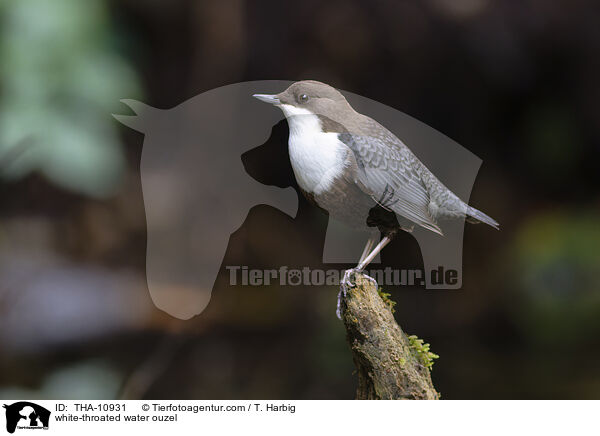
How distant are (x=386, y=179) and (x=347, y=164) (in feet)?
0.40

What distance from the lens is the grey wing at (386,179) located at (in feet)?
5.10

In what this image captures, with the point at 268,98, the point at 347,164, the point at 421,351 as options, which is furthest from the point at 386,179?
the point at 421,351

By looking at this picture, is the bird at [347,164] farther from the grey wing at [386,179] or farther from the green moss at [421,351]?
the green moss at [421,351]

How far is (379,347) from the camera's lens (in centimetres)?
161

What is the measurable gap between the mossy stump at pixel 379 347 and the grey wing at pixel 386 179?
0.73ft

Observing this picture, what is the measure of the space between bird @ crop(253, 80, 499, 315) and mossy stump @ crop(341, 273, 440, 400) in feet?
0.26

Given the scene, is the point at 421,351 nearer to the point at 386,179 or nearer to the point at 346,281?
the point at 346,281

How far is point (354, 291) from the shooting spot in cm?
160

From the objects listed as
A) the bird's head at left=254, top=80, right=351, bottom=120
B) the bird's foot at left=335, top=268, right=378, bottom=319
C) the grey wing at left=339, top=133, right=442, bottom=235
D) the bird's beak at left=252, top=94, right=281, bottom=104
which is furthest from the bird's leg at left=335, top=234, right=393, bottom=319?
the bird's beak at left=252, top=94, right=281, bottom=104

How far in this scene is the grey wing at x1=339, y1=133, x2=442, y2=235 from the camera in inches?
61.2

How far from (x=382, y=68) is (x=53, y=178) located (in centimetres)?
200

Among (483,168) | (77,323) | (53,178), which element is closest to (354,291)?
(53,178)

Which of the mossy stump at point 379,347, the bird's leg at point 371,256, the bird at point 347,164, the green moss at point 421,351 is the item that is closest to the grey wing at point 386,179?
the bird at point 347,164

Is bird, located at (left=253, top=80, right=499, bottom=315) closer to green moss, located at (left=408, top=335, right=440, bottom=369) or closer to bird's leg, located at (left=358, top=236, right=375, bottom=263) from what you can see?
bird's leg, located at (left=358, top=236, right=375, bottom=263)
